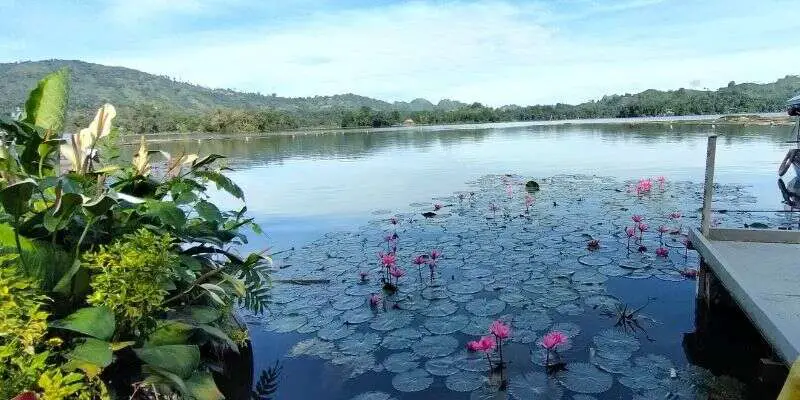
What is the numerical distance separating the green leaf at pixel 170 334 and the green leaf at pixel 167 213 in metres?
0.52

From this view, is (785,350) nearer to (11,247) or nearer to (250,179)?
(11,247)

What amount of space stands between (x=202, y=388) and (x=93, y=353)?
559 millimetres

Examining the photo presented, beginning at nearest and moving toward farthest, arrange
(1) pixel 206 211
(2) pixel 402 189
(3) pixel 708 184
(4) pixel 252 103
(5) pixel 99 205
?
(5) pixel 99 205 < (1) pixel 206 211 < (3) pixel 708 184 < (2) pixel 402 189 < (4) pixel 252 103

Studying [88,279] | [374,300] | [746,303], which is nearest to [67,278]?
[88,279]

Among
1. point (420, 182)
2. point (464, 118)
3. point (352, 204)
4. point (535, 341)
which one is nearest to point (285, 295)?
point (535, 341)

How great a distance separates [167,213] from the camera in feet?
7.97

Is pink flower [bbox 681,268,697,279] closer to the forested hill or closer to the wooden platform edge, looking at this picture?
the wooden platform edge

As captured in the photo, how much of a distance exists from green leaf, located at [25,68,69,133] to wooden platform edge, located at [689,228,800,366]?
13.6 feet

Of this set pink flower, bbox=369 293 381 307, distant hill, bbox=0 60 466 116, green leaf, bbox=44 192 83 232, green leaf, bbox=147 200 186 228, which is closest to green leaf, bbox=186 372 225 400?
green leaf, bbox=147 200 186 228

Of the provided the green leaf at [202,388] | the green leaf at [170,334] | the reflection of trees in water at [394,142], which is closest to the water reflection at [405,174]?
the reflection of trees in water at [394,142]

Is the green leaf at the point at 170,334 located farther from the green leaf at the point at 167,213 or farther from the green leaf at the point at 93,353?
the green leaf at the point at 167,213

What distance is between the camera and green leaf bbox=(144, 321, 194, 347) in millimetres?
2133

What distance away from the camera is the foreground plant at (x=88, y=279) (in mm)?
1573

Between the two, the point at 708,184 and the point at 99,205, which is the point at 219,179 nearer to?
the point at 99,205
